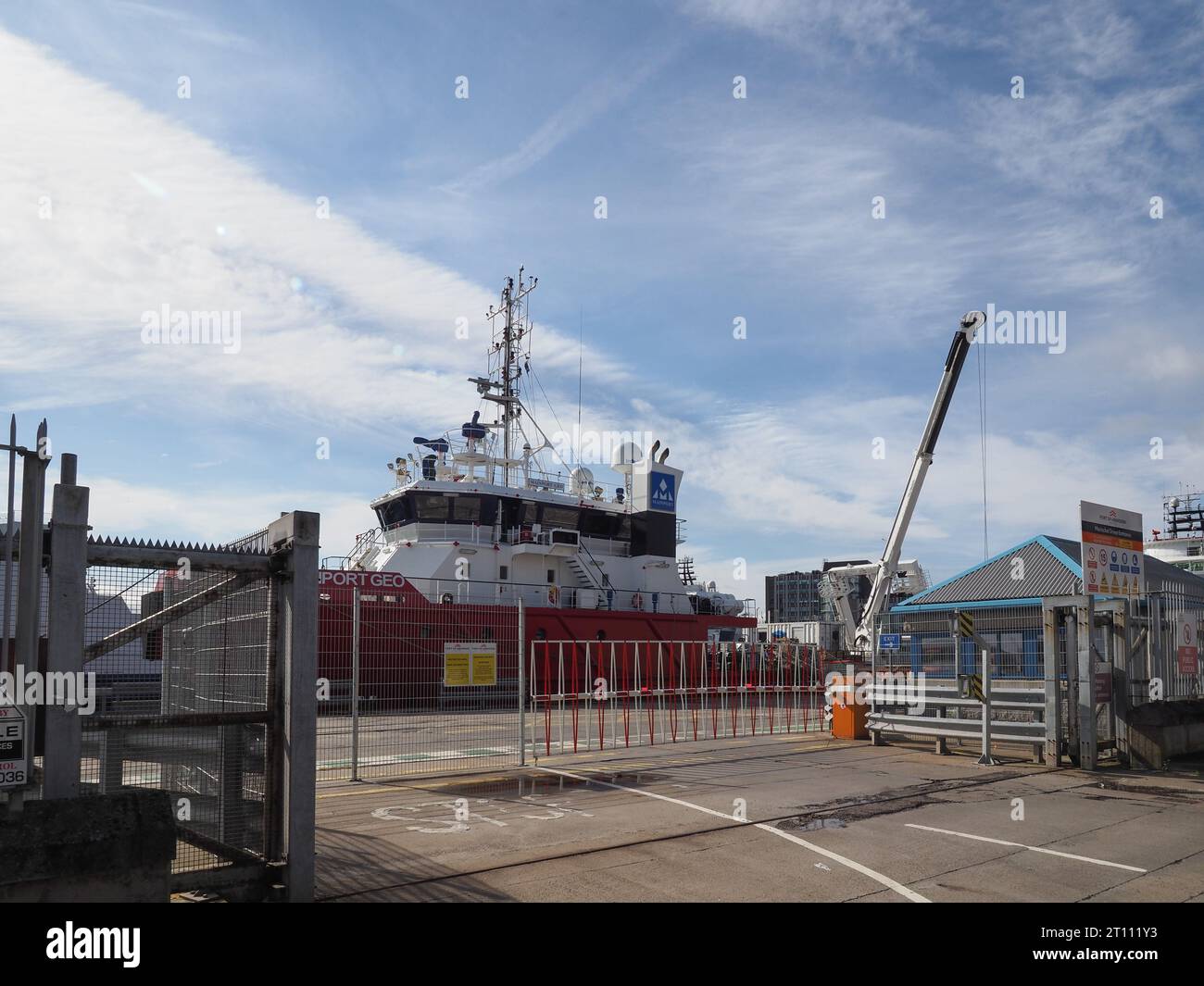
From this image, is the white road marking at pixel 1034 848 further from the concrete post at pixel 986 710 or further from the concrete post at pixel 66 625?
the concrete post at pixel 66 625

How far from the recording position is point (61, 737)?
4695 mm

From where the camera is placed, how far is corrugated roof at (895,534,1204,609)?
21.2 m

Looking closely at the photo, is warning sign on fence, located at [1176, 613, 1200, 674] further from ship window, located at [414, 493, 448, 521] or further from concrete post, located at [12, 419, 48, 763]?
ship window, located at [414, 493, 448, 521]

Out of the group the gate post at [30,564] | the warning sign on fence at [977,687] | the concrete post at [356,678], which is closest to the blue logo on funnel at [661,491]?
the warning sign on fence at [977,687]

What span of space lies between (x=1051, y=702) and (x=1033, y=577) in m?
11.0

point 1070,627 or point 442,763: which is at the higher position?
point 1070,627

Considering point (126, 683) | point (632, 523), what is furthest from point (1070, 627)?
point (632, 523)

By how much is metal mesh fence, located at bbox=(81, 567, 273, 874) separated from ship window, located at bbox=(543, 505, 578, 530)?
24289 millimetres

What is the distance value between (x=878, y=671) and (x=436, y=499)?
15.7 m

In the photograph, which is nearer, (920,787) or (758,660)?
(920,787)

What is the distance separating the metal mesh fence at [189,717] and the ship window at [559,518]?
24.3 meters
